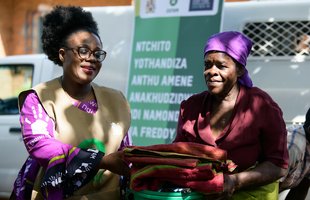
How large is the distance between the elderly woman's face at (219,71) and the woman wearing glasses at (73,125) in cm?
44

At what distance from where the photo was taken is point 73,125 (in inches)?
88.1

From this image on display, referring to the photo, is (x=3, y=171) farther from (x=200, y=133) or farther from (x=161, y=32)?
(x=200, y=133)

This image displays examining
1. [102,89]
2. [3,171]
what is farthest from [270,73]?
[3,171]

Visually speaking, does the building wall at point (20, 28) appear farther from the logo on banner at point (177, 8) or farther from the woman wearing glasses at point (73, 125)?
the woman wearing glasses at point (73, 125)

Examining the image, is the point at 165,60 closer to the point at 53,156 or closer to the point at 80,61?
the point at 80,61

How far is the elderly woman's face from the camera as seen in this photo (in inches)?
81.2

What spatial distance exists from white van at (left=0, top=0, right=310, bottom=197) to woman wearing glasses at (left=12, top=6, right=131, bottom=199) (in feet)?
7.15

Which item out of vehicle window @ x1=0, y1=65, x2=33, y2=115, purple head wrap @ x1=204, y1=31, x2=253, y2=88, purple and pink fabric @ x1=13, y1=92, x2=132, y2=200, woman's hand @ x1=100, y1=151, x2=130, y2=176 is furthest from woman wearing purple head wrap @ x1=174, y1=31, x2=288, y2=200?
vehicle window @ x1=0, y1=65, x2=33, y2=115

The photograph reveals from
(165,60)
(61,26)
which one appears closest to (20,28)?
(165,60)

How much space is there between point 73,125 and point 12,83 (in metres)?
3.85

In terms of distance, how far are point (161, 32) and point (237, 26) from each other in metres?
0.75

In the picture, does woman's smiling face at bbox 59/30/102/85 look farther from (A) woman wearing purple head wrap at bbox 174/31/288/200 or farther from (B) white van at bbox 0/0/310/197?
(B) white van at bbox 0/0/310/197

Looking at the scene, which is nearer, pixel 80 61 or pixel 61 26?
pixel 80 61

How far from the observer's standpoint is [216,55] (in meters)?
2.06
